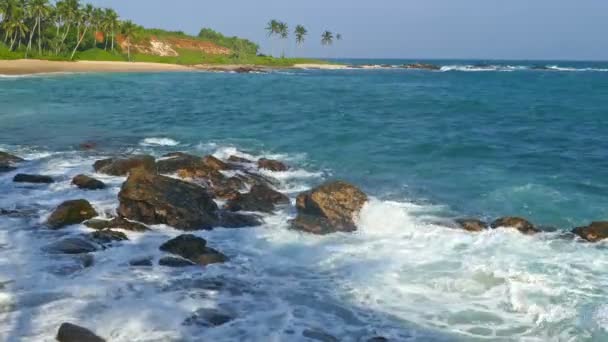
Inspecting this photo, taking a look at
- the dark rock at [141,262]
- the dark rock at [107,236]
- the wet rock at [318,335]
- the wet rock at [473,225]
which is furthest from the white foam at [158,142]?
the wet rock at [318,335]

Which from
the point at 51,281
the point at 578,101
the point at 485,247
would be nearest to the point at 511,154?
the point at 485,247

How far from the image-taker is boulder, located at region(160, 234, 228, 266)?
13609 mm

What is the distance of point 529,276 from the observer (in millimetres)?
13148

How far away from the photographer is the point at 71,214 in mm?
16062

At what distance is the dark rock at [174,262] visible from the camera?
43.5ft

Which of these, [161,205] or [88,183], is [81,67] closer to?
[88,183]

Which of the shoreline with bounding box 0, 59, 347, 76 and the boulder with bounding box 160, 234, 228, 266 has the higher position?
the shoreline with bounding box 0, 59, 347, 76

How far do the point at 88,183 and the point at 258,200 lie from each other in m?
6.30

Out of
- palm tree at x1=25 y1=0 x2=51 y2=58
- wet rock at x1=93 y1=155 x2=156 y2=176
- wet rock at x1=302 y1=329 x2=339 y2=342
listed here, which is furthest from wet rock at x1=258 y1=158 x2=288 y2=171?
palm tree at x1=25 y1=0 x2=51 y2=58

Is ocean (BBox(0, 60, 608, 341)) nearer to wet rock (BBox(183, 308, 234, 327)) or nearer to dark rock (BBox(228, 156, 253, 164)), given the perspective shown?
wet rock (BBox(183, 308, 234, 327))

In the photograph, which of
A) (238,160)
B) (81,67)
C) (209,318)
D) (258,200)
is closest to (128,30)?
(81,67)

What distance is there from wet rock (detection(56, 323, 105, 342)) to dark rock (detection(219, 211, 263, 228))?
24.4 ft

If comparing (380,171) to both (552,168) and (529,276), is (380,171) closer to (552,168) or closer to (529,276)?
(552,168)

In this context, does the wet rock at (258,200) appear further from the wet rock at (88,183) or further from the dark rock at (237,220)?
the wet rock at (88,183)
